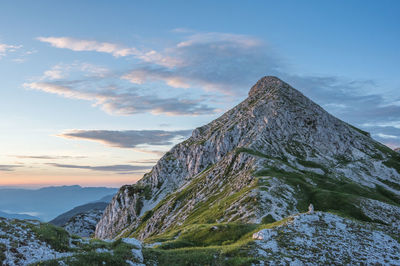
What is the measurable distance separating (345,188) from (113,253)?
10592 cm

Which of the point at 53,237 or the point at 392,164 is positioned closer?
the point at 53,237

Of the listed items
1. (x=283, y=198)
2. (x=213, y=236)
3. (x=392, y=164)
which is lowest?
(x=213, y=236)

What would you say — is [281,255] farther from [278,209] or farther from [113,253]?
[278,209]

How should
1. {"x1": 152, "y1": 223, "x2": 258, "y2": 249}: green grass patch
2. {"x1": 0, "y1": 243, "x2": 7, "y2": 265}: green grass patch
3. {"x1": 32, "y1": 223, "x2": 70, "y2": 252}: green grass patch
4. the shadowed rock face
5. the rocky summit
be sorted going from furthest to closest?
the shadowed rock face < {"x1": 152, "y1": 223, "x2": 258, "y2": 249}: green grass patch < the rocky summit < {"x1": 32, "y1": 223, "x2": 70, "y2": 252}: green grass patch < {"x1": 0, "y1": 243, "x2": 7, "y2": 265}: green grass patch

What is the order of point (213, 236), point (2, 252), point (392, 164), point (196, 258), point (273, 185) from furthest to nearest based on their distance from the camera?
point (392, 164) < point (273, 185) < point (213, 236) < point (196, 258) < point (2, 252)

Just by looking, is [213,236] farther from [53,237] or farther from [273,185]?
[273,185]

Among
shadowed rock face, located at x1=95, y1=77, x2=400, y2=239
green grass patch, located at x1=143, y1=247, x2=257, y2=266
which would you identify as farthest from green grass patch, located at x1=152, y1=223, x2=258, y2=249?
shadowed rock face, located at x1=95, y1=77, x2=400, y2=239

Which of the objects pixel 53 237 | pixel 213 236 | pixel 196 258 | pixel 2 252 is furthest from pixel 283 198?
pixel 2 252

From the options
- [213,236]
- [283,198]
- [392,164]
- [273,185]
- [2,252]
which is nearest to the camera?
[2,252]

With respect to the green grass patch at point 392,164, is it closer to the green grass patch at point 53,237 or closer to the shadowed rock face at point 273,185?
→ the shadowed rock face at point 273,185

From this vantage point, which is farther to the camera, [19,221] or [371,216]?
[371,216]

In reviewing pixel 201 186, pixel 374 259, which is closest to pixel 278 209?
pixel 374 259

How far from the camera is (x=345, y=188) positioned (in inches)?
4178

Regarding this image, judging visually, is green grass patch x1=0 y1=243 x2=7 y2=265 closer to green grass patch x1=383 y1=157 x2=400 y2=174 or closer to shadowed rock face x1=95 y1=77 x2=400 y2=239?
shadowed rock face x1=95 y1=77 x2=400 y2=239
